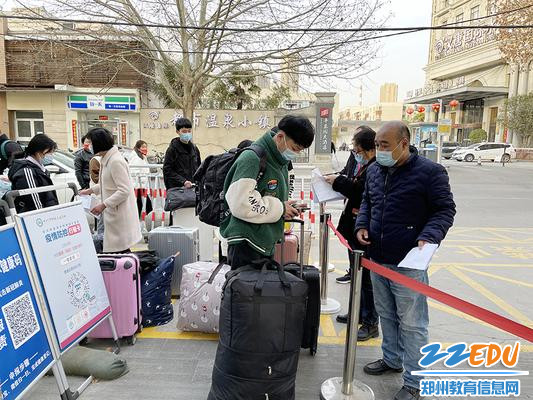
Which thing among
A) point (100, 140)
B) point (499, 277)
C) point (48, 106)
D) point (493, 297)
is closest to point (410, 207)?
point (100, 140)

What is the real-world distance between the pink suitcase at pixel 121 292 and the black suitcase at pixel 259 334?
48.1 inches

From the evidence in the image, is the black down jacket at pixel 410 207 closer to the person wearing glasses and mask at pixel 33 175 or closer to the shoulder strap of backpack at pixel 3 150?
the person wearing glasses and mask at pixel 33 175

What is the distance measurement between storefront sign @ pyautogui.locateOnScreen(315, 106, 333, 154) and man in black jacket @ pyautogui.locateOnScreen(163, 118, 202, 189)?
1203 centimetres

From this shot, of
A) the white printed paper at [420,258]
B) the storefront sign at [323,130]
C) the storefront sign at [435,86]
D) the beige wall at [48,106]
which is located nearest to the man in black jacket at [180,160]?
the white printed paper at [420,258]

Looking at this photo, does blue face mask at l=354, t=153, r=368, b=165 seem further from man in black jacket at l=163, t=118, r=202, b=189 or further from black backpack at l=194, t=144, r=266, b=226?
man in black jacket at l=163, t=118, r=202, b=189

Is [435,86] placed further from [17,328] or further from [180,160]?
[17,328]

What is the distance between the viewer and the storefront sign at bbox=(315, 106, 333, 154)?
16.6 metres

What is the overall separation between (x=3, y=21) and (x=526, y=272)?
23.1 metres

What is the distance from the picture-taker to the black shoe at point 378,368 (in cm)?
285

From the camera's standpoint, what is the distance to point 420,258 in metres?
2.26

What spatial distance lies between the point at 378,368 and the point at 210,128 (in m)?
17.8

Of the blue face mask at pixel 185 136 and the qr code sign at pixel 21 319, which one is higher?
the blue face mask at pixel 185 136

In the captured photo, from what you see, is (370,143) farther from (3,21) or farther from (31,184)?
(3,21)

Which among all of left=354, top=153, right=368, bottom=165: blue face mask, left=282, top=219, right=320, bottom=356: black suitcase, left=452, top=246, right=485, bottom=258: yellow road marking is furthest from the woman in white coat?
left=452, top=246, right=485, bottom=258: yellow road marking
